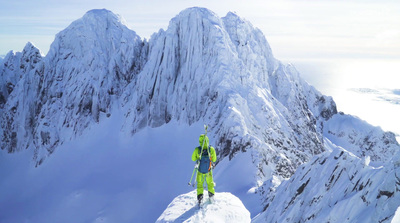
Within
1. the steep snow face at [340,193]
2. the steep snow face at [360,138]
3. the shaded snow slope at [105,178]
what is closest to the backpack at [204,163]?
the steep snow face at [340,193]

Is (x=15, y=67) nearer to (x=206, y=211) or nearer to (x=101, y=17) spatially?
(x=101, y=17)

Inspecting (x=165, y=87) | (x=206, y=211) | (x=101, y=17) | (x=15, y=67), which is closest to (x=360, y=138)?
(x=165, y=87)

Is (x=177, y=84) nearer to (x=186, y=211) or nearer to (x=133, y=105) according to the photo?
(x=133, y=105)

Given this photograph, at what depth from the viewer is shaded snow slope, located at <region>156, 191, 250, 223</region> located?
12.2m

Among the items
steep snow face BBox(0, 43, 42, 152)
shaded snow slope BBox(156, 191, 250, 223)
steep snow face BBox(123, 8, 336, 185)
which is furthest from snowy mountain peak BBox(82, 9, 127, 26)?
shaded snow slope BBox(156, 191, 250, 223)

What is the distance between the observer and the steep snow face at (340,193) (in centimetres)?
795

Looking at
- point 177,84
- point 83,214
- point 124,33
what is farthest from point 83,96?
point 83,214

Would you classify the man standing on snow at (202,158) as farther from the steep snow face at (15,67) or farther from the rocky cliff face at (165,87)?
the steep snow face at (15,67)

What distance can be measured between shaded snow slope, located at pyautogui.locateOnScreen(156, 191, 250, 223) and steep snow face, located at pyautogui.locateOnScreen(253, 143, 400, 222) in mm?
3103

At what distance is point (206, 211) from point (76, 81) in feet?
206

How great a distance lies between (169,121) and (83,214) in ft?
75.1

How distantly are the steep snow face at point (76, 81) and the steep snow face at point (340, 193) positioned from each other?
181ft

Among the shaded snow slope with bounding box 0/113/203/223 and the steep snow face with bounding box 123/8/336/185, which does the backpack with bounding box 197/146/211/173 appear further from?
the steep snow face with bounding box 123/8/336/185

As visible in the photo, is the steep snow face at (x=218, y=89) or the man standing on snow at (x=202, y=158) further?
the steep snow face at (x=218, y=89)
